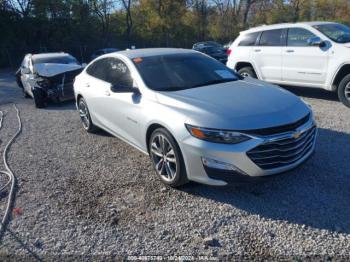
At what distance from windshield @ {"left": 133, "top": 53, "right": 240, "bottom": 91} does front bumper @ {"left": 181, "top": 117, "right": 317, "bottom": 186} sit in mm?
1120

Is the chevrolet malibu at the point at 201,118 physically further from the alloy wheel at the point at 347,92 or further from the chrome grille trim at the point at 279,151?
the alloy wheel at the point at 347,92

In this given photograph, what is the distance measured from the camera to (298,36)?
7.31 m

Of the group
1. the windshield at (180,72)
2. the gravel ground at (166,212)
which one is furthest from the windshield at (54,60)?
the windshield at (180,72)

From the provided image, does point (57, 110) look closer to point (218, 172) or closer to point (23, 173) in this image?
point (23, 173)

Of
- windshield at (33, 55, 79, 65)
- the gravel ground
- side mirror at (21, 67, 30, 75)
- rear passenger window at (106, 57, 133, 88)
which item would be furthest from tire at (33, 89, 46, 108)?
rear passenger window at (106, 57, 133, 88)

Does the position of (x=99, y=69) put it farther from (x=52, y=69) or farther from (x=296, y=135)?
(x=52, y=69)

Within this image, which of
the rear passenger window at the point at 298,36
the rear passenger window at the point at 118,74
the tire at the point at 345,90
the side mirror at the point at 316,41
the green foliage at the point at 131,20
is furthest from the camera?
the green foliage at the point at 131,20

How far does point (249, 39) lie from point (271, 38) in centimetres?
70

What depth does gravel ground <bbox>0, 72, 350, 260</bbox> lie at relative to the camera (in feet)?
9.25

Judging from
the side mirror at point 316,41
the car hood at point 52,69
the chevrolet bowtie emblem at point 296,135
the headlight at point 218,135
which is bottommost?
the chevrolet bowtie emblem at point 296,135

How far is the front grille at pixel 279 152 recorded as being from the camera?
10.3ft

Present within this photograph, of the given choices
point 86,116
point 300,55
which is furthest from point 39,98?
point 300,55

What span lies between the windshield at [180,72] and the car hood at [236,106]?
247 mm

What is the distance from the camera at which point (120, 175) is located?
14.2ft
